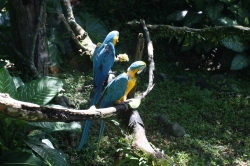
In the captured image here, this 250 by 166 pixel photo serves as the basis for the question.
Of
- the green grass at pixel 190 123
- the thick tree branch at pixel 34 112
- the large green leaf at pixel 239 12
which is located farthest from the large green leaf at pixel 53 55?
the thick tree branch at pixel 34 112

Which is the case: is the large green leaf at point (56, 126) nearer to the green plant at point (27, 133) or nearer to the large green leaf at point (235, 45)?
the green plant at point (27, 133)

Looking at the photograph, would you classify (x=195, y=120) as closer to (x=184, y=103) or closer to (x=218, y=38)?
(x=184, y=103)

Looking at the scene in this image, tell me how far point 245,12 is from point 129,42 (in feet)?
6.02

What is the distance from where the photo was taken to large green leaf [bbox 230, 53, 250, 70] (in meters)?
4.86

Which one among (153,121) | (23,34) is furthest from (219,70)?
(23,34)

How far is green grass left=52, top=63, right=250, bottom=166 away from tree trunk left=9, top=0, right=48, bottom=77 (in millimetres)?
700

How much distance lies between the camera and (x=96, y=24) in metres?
5.07

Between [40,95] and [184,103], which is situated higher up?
[40,95]

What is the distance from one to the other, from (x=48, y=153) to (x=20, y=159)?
21cm

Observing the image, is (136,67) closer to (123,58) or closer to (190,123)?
(123,58)

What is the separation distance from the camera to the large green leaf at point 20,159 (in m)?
2.23

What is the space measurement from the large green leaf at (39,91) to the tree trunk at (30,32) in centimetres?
73

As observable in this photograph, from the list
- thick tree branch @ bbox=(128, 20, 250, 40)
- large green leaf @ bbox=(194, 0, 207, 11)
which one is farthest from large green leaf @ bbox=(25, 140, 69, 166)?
large green leaf @ bbox=(194, 0, 207, 11)

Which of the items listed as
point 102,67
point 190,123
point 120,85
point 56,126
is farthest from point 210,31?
point 56,126
